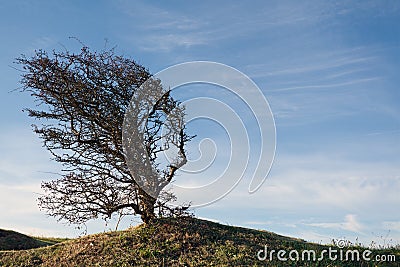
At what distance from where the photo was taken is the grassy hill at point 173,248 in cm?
1248

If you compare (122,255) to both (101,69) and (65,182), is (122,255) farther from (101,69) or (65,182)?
(101,69)

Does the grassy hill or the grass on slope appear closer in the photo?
the grassy hill

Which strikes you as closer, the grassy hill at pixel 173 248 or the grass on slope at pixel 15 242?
the grassy hill at pixel 173 248

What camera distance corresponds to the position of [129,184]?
14.3 meters

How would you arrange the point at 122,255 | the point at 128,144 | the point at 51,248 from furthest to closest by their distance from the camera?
the point at 51,248, the point at 128,144, the point at 122,255

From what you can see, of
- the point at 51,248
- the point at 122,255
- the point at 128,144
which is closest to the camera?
the point at 122,255

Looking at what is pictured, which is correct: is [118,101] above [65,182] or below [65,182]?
above

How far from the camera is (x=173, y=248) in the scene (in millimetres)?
13117

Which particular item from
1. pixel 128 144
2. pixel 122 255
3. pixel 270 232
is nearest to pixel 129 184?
pixel 128 144

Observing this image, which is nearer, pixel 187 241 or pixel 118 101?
pixel 187 241

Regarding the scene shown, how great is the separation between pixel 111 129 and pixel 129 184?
1.75 meters

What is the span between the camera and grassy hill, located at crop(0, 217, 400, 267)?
12477 mm

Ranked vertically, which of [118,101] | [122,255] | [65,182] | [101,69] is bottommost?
[122,255]

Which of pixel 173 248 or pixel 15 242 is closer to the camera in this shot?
pixel 173 248
